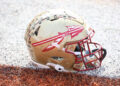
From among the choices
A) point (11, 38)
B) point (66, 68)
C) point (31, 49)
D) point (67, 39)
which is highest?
point (67, 39)

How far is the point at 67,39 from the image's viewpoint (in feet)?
6.30

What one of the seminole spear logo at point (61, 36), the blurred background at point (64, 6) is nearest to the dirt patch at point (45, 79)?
the blurred background at point (64, 6)

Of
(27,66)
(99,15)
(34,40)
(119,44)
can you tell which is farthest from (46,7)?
(34,40)

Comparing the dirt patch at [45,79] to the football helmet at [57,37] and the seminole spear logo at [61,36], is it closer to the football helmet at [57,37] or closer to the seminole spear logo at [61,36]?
the football helmet at [57,37]

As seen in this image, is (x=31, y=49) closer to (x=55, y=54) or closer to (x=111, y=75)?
(x=55, y=54)

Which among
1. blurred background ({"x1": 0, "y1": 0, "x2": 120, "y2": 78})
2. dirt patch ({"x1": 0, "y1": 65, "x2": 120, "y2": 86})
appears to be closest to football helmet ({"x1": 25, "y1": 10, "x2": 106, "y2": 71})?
dirt patch ({"x1": 0, "y1": 65, "x2": 120, "y2": 86})

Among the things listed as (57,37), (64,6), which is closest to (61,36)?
(57,37)

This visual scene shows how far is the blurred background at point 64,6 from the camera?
2477 millimetres

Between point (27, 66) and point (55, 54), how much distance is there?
53cm

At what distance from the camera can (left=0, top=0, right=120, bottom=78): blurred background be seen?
2477 millimetres

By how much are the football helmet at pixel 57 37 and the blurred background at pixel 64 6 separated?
1.36ft

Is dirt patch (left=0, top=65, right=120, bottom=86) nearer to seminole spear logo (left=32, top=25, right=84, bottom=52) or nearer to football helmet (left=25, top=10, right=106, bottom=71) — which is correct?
football helmet (left=25, top=10, right=106, bottom=71)

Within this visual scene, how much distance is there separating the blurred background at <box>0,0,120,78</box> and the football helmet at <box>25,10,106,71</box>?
0.41 m

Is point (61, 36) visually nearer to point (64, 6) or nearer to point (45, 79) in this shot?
point (45, 79)
